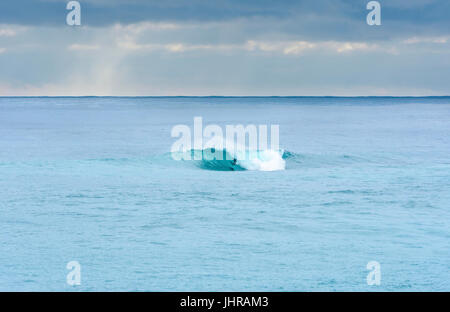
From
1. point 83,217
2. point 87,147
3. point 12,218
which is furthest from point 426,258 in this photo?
point 87,147

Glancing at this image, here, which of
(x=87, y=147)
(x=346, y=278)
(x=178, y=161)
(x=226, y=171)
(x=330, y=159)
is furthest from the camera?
(x=87, y=147)

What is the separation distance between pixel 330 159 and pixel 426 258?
1586cm

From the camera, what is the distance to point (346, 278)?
8.31 meters

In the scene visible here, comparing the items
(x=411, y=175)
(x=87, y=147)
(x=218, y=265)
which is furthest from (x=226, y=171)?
(x=87, y=147)

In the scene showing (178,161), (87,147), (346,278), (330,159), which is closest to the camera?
(346,278)

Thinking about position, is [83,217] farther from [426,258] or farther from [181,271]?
[426,258]

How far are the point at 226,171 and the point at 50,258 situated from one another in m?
11.7

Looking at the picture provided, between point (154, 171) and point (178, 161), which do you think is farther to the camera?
point (178, 161)

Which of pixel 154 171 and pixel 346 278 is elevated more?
pixel 154 171

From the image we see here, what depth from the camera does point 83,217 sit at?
40.0 feet

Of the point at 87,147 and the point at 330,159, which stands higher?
the point at 87,147
